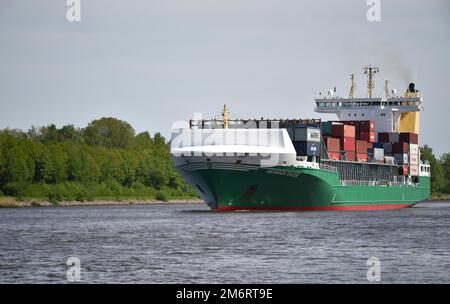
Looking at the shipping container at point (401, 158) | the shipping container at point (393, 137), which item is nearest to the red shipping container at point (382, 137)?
the shipping container at point (393, 137)

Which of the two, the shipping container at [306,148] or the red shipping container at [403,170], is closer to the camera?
the shipping container at [306,148]

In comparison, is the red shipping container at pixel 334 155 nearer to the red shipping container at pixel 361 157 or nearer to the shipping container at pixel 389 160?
the red shipping container at pixel 361 157

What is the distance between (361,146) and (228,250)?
53.4 meters

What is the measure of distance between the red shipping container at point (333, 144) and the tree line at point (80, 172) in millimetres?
29447

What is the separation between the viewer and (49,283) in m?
37.9

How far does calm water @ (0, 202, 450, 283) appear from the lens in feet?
131

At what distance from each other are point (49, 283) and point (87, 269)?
406cm

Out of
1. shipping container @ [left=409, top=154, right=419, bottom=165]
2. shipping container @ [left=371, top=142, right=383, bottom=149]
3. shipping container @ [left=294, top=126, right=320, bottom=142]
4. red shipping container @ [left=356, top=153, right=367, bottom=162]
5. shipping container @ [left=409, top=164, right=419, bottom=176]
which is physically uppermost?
shipping container @ [left=294, top=126, right=320, bottom=142]

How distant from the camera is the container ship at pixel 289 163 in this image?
8012 centimetres

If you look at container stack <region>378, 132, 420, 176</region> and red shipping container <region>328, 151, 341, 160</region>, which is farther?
container stack <region>378, 132, 420, 176</region>

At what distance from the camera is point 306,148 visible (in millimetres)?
86625

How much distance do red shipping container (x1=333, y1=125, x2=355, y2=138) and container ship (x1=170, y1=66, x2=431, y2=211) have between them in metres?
0.04

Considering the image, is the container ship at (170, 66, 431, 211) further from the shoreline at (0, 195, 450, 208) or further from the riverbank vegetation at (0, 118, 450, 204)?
the shoreline at (0, 195, 450, 208)

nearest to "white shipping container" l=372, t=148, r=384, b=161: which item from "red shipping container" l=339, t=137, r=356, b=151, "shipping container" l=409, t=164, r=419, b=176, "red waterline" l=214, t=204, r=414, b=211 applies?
"red waterline" l=214, t=204, r=414, b=211
